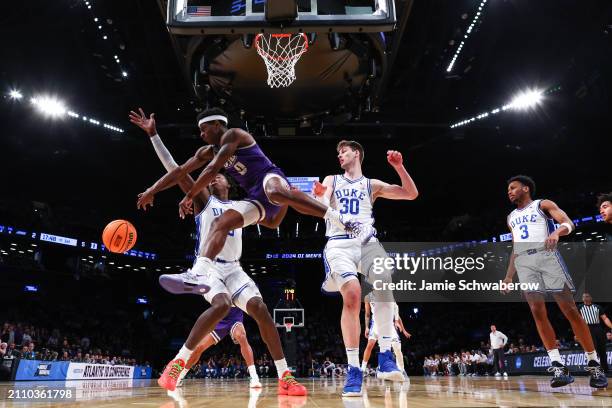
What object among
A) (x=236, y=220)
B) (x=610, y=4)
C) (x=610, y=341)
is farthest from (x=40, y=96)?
(x=610, y=341)

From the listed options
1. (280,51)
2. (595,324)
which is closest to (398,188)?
(280,51)

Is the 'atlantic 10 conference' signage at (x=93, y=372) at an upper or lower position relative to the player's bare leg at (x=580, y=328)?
lower

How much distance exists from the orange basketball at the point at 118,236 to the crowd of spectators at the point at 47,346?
838cm

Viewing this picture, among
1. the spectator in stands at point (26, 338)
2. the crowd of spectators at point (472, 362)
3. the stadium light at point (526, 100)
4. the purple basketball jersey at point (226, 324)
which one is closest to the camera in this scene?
the purple basketball jersey at point (226, 324)

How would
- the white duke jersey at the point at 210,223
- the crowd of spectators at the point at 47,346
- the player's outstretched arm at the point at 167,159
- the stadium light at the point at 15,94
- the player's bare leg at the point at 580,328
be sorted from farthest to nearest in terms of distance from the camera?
1. the stadium light at the point at 15,94
2. the crowd of spectators at the point at 47,346
3. the white duke jersey at the point at 210,223
4. the player's bare leg at the point at 580,328
5. the player's outstretched arm at the point at 167,159

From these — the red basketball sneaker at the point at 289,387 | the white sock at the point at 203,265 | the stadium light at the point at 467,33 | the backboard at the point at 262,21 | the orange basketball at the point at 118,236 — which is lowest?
the red basketball sneaker at the point at 289,387

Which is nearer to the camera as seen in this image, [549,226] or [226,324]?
[549,226]

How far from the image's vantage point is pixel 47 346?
Answer: 2000 cm

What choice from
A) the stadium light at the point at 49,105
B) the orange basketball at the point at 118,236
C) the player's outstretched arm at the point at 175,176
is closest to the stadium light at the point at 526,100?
the orange basketball at the point at 118,236

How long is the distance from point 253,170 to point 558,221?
333 centimetres

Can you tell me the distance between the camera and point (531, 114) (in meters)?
18.0

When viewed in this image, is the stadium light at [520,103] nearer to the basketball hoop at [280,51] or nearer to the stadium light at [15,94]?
the basketball hoop at [280,51]

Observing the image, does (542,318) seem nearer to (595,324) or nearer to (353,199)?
(353,199)

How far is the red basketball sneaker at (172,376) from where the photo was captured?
12.9 feet
